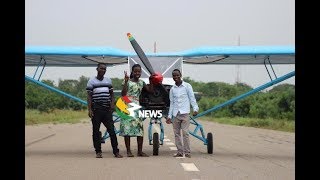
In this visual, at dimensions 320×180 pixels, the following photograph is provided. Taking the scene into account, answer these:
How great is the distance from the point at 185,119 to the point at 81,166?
277cm

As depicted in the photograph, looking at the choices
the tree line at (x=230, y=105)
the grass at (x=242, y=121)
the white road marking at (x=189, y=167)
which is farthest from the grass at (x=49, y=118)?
the white road marking at (x=189, y=167)

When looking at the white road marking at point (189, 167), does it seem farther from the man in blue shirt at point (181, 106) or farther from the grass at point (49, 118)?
the grass at point (49, 118)

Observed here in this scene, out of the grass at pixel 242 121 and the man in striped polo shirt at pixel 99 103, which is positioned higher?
the man in striped polo shirt at pixel 99 103

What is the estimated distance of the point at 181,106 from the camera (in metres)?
12.3

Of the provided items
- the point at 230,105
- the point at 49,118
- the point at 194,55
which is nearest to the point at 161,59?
the point at 194,55

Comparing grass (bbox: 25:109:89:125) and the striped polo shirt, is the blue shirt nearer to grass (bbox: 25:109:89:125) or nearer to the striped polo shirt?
the striped polo shirt

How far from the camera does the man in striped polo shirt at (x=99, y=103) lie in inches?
481

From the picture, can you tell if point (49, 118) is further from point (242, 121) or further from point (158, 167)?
point (158, 167)

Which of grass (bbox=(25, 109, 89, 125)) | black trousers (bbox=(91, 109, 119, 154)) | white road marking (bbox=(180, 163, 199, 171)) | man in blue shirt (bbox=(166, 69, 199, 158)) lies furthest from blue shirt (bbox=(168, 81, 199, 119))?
grass (bbox=(25, 109, 89, 125))

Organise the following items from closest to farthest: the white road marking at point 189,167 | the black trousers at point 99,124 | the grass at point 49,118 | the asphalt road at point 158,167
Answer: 1. the asphalt road at point 158,167
2. the white road marking at point 189,167
3. the black trousers at point 99,124
4. the grass at point 49,118

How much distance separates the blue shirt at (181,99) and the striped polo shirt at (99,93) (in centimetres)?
131

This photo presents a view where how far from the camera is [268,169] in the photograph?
10250mm

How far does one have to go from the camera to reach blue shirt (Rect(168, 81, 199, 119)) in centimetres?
1233
